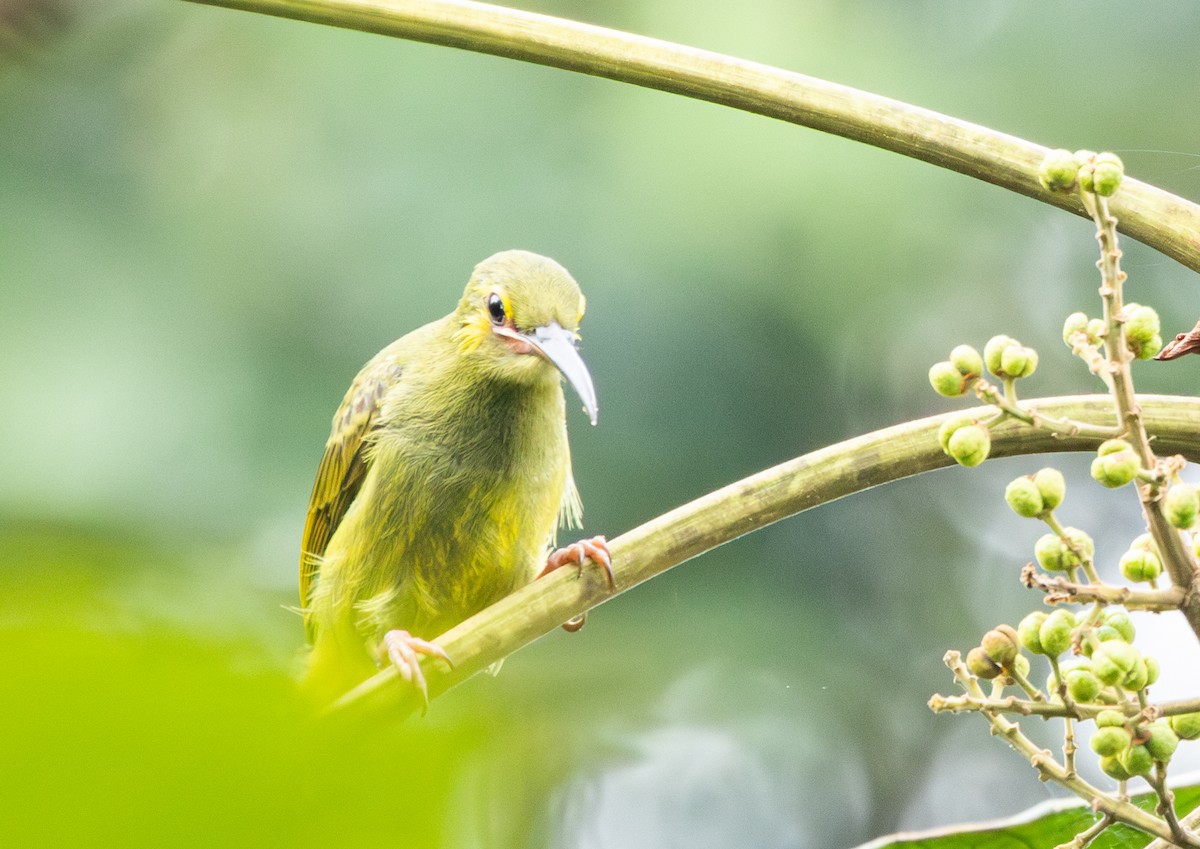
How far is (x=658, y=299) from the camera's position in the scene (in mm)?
4945

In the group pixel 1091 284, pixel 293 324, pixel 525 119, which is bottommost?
pixel 1091 284

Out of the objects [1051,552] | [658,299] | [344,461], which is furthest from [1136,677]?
[658,299]

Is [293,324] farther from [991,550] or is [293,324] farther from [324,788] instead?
[324,788]

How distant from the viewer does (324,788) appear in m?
0.34

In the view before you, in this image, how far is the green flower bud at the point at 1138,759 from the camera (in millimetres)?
1086

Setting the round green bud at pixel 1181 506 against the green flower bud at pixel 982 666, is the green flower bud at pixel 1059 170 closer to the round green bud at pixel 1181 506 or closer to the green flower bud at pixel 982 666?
the round green bud at pixel 1181 506

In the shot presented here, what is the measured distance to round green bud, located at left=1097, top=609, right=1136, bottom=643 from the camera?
116 cm

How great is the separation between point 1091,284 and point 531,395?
3.70 meters

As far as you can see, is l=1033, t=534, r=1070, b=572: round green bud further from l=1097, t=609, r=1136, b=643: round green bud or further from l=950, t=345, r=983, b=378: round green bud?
l=950, t=345, r=983, b=378: round green bud

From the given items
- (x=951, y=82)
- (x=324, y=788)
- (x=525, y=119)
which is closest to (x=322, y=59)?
(x=525, y=119)

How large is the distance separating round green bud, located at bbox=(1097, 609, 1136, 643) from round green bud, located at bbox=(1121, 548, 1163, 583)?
0.04 metres

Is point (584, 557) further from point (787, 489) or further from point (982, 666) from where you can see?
point (982, 666)

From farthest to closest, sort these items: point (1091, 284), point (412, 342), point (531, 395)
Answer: point (1091, 284) → point (412, 342) → point (531, 395)

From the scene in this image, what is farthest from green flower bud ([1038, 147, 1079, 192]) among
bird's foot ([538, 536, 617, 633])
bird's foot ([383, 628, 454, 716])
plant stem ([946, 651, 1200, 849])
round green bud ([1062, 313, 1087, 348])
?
bird's foot ([383, 628, 454, 716])
